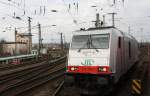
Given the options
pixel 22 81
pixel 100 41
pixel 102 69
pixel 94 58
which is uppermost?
pixel 100 41

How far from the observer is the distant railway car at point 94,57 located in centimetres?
1063

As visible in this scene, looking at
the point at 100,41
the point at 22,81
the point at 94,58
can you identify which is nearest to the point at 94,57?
the point at 94,58

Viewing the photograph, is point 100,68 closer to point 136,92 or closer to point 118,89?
point 136,92

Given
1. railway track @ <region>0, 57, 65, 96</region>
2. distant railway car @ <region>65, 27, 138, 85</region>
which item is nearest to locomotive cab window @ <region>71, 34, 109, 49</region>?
distant railway car @ <region>65, 27, 138, 85</region>

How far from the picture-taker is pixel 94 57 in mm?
11055

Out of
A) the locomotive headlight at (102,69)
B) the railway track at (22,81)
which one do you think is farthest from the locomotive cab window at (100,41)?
the railway track at (22,81)

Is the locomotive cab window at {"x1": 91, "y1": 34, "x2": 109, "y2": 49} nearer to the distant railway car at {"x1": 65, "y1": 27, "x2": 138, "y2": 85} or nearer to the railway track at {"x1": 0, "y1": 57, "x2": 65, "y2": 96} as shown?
the distant railway car at {"x1": 65, "y1": 27, "x2": 138, "y2": 85}

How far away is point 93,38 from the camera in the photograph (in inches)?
460

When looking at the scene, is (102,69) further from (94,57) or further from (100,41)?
(100,41)

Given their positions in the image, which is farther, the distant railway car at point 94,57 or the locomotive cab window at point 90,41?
the locomotive cab window at point 90,41

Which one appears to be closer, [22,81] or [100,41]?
[100,41]

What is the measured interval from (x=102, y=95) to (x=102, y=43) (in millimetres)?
2306

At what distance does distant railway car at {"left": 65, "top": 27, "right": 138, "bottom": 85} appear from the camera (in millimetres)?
10633

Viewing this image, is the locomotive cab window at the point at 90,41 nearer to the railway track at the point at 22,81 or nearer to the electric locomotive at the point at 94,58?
the electric locomotive at the point at 94,58
